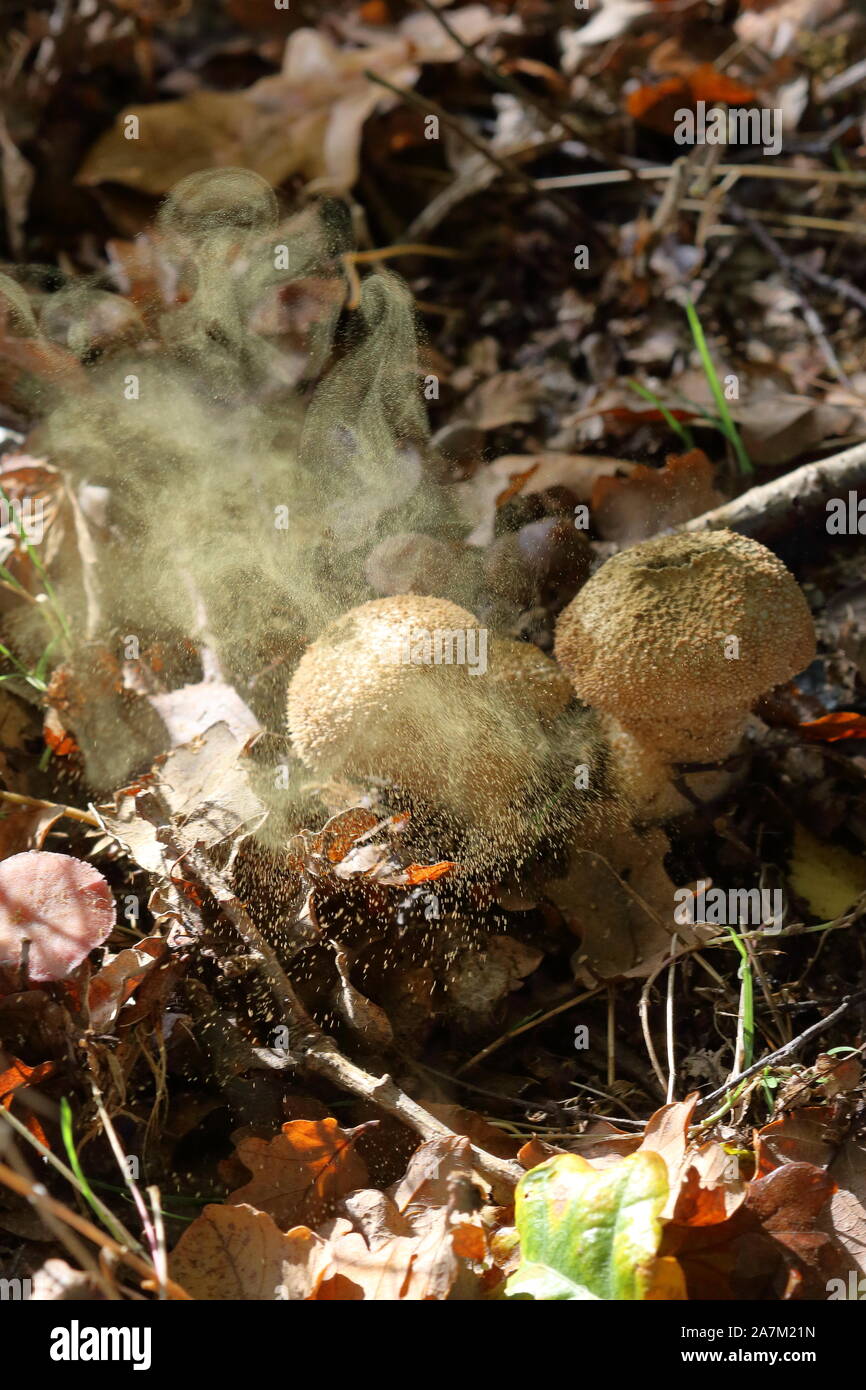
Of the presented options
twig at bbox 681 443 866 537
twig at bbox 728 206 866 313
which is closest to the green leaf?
twig at bbox 681 443 866 537

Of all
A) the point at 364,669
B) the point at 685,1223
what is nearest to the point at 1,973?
the point at 364,669

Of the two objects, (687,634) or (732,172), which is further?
(732,172)

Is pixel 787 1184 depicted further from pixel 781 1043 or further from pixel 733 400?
pixel 733 400

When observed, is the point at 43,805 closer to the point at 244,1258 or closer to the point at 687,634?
the point at 244,1258

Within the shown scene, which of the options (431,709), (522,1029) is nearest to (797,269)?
(431,709)

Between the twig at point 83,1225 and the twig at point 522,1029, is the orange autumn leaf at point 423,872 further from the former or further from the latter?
the twig at point 83,1225
